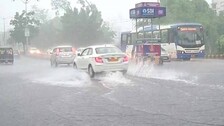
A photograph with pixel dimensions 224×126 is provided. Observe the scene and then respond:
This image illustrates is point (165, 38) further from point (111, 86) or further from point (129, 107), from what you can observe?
point (129, 107)

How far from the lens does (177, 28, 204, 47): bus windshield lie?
38719 mm

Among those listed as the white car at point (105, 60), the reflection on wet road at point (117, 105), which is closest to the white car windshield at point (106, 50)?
the white car at point (105, 60)

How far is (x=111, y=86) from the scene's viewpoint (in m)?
16.8

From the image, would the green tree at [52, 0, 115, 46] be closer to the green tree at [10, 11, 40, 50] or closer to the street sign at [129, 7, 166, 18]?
the green tree at [10, 11, 40, 50]

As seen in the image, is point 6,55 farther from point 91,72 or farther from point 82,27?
point 91,72

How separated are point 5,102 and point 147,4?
1729 centimetres

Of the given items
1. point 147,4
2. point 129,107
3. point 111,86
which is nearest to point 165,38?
point 147,4

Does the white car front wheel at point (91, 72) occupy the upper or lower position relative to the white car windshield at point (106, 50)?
lower

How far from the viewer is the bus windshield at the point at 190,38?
38.7m

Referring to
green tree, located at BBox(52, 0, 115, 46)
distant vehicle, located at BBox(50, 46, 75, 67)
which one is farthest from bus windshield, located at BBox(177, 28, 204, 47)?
green tree, located at BBox(52, 0, 115, 46)

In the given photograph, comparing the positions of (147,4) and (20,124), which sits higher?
(147,4)

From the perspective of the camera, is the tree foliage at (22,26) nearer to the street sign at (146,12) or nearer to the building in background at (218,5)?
the building in background at (218,5)

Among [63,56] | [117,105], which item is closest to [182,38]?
[63,56]

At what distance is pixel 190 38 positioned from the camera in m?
39.0
